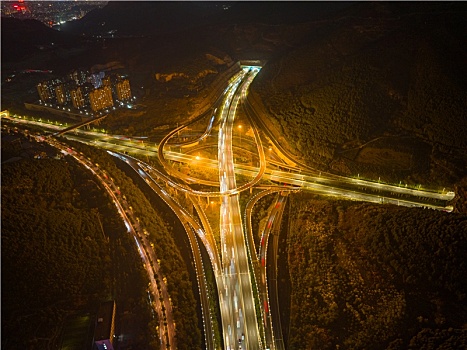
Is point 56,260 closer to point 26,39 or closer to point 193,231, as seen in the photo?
point 193,231

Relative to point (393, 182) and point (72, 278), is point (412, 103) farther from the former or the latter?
point (72, 278)

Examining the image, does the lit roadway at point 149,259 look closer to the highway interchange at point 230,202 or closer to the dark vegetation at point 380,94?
the highway interchange at point 230,202

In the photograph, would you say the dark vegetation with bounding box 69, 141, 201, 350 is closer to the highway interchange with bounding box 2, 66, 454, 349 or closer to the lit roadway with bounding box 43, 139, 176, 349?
the lit roadway with bounding box 43, 139, 176, 349

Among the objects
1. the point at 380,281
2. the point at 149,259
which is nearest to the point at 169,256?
the point at 149,259

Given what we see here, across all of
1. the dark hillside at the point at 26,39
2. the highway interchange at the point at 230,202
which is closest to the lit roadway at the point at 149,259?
the highway interchange at the point at 230,202

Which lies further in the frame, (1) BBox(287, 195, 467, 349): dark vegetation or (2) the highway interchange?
(2) the highway interchange

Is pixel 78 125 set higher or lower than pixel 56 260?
higher

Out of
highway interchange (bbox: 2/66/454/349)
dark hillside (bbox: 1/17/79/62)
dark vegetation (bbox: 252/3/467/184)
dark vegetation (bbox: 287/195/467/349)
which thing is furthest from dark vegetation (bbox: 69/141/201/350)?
dark hillside (bbox: 1/17/79/62)
